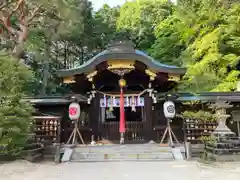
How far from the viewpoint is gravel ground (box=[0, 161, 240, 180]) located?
568 cm

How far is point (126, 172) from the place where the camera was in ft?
20.6

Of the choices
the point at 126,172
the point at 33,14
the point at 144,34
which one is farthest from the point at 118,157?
the point at 144,34

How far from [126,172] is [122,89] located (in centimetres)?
488

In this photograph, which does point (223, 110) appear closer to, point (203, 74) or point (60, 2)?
point (203, 74)

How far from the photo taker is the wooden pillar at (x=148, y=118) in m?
10.7

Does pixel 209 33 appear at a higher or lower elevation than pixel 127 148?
higher

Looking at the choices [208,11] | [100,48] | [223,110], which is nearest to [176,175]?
[223,110]

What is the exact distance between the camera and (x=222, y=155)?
760 centimetres

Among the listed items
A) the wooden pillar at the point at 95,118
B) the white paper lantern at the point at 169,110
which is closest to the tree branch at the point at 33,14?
the wooden pillar at the point at 95,118

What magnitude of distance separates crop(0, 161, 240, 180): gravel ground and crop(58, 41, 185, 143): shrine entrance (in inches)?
126

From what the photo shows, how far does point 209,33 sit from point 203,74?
309cm

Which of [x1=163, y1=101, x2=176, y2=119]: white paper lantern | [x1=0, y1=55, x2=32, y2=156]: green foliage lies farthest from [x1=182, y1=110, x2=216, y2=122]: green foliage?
[x1=0, y1=55, x2=32, y2=156]: green foliage

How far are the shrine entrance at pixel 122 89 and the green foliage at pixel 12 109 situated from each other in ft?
9.05

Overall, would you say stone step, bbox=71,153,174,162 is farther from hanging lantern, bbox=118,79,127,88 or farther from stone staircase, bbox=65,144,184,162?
hanging lantern, bbox=118,79,127,88
